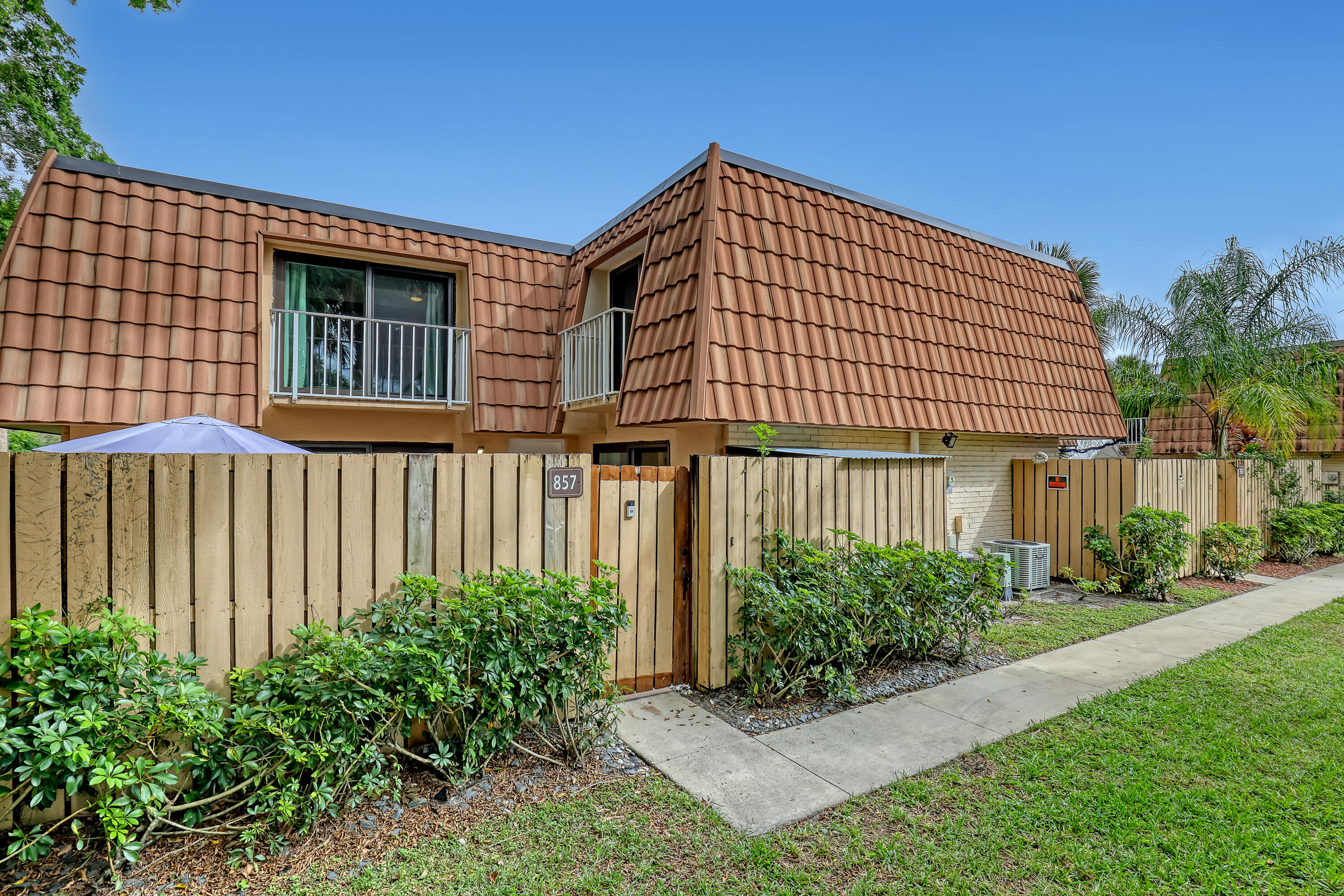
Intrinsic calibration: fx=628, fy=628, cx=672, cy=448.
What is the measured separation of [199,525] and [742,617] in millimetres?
3623

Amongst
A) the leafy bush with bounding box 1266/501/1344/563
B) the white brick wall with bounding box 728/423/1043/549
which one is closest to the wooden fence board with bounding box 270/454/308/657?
the white brick wall with bounding box 728/423/1043/549

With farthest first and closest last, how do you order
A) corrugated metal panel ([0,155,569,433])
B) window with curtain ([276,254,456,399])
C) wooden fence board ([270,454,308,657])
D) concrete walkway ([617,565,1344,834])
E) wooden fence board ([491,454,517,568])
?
window with curtain ([276,254,456,399]), corrugated metal panel ([0,155,569,433]), wooden fence board ([491,454,517,568]), concrete walkway ([617,565,1344,834]), wooden fence board ([270,454,308,657])

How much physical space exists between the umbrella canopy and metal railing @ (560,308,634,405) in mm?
4165

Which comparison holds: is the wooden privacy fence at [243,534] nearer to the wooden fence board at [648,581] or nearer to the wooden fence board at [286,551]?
the wooden fence board at [286,551]

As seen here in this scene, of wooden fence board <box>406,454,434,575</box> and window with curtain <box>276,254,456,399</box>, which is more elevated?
window with curtain <box>276,254,456,399</box>

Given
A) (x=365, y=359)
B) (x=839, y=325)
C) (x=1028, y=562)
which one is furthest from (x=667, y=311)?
(x=1028, y=562)

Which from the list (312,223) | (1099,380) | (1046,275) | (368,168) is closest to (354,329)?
(312,223)

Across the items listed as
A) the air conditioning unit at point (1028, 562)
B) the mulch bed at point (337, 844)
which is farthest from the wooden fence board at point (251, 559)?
the air conditioning unit at point (1028, 562)

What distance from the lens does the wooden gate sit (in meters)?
4.89

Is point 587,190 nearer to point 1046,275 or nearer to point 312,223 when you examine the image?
point 312,223

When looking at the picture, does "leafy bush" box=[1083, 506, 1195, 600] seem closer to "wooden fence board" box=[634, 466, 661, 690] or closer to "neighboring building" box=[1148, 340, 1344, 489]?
"wooden fence board" box=[634, 466, 661, 690]

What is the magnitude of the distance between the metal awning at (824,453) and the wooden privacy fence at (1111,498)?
3836 mm

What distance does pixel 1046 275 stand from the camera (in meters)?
11.2

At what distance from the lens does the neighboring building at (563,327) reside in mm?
7250
